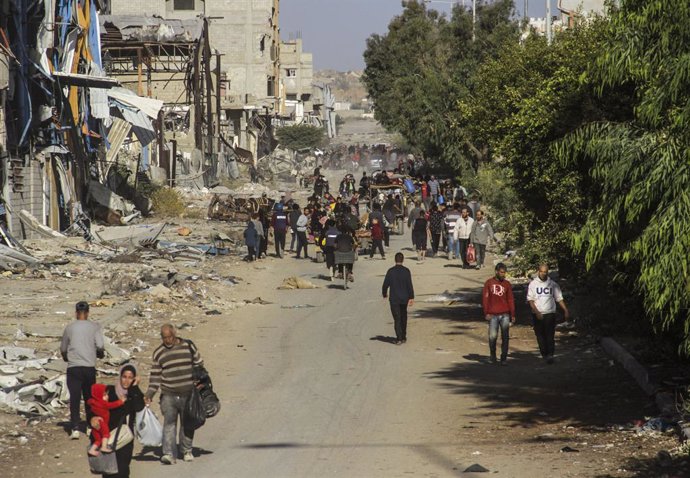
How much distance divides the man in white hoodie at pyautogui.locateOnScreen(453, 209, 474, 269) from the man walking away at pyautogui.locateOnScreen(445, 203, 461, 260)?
2.67 feet

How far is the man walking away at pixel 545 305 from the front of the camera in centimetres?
1739

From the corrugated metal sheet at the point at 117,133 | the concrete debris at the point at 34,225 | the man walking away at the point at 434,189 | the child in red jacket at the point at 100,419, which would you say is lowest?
the child in red jacket at the point at 100,419

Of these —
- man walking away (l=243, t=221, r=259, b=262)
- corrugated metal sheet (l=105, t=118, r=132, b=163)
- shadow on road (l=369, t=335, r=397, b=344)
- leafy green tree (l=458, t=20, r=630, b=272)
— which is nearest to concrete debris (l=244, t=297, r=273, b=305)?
shadow on road (l=369, t=335, r=397, b=344)

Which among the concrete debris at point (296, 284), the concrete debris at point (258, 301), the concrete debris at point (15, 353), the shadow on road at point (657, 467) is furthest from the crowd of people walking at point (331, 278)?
the shadow on road at point (657, 467)

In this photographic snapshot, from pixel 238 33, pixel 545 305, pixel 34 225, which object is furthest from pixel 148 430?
pixel 238 33

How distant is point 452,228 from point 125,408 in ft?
77.9

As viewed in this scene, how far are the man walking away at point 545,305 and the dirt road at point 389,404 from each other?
364 mm

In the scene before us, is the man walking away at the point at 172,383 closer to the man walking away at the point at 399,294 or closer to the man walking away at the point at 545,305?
the man walking away at the point at 545,305

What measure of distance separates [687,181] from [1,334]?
39.0ft

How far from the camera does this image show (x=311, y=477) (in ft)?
34.9

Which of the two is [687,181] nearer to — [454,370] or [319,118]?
[454,370]

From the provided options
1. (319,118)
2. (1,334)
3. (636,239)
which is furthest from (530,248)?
(319,118)

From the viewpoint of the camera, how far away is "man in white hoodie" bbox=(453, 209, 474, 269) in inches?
1225

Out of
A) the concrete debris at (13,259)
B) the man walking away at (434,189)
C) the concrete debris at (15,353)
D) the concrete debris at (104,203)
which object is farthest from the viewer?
the man walking away at (434,189)
